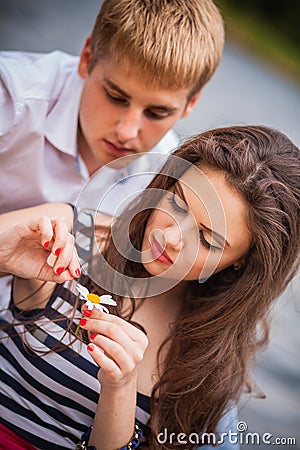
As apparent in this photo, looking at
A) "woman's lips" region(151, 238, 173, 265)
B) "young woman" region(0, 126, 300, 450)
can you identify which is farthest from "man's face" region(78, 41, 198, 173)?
"woman's lips" region(151, 238, 173, 265)

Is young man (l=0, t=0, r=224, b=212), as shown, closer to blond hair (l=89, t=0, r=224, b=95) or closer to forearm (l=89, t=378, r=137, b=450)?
blond hair (l=89, t=0, r=224, b=95)

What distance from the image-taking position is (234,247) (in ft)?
3.63

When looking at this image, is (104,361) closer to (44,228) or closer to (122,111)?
(44,228)

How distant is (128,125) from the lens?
1.35 m

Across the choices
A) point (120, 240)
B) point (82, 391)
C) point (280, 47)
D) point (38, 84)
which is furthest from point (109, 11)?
point (280, 47)

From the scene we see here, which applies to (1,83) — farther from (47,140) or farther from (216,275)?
(216,275)

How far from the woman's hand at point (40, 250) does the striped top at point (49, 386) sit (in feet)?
0.55

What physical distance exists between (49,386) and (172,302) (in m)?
0.27

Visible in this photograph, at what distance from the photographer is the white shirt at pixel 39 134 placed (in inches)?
56.8

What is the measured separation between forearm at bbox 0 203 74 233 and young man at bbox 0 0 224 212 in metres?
0.25

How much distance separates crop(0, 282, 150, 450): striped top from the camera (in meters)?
1.12

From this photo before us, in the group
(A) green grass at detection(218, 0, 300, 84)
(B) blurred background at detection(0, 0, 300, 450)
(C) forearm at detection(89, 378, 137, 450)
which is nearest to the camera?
(C) forearm at detection(89, 378, 137, 450)

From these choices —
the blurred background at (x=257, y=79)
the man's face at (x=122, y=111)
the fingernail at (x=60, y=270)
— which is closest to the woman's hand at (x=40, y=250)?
the fingernail at (x=60, y=270)

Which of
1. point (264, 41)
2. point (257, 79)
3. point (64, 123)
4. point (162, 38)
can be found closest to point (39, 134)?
point (64, 123)
